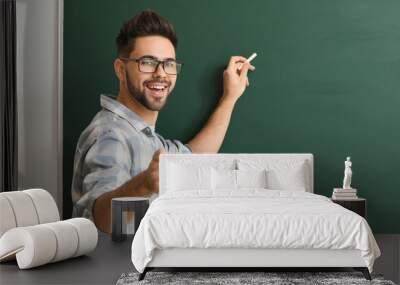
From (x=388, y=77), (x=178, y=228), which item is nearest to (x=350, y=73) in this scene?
(x=388, y=77)

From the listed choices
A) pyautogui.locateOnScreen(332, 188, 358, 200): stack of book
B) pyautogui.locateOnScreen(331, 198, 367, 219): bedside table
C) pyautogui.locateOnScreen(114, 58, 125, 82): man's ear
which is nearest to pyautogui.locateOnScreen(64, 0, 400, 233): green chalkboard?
pyautogui.locateOnScreen(114, 58, 125, 82): man's ear

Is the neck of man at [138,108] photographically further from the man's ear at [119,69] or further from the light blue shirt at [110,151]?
the man's ear at [119,69]

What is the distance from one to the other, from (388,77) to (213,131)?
6.23 ft

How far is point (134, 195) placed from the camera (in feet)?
22.7

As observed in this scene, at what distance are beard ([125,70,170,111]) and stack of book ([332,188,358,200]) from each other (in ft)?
6.54

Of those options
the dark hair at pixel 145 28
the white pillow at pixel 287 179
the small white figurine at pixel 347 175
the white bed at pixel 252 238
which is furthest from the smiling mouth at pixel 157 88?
the white bed at pixel 252 238

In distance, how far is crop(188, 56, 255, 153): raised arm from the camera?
7.04 metres

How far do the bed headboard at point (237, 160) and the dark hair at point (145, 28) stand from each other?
3.95 feet

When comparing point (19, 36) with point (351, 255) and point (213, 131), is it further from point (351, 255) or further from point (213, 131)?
point (351, 255)

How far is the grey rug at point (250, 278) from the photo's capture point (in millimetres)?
4645

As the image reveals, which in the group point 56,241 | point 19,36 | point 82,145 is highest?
point 19,36

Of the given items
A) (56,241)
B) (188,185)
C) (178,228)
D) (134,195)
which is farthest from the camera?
(134,195)

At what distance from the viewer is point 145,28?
707 cm

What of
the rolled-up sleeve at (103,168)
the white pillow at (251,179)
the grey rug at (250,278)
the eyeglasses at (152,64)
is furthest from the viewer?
the eyeglasses at (152,64)
